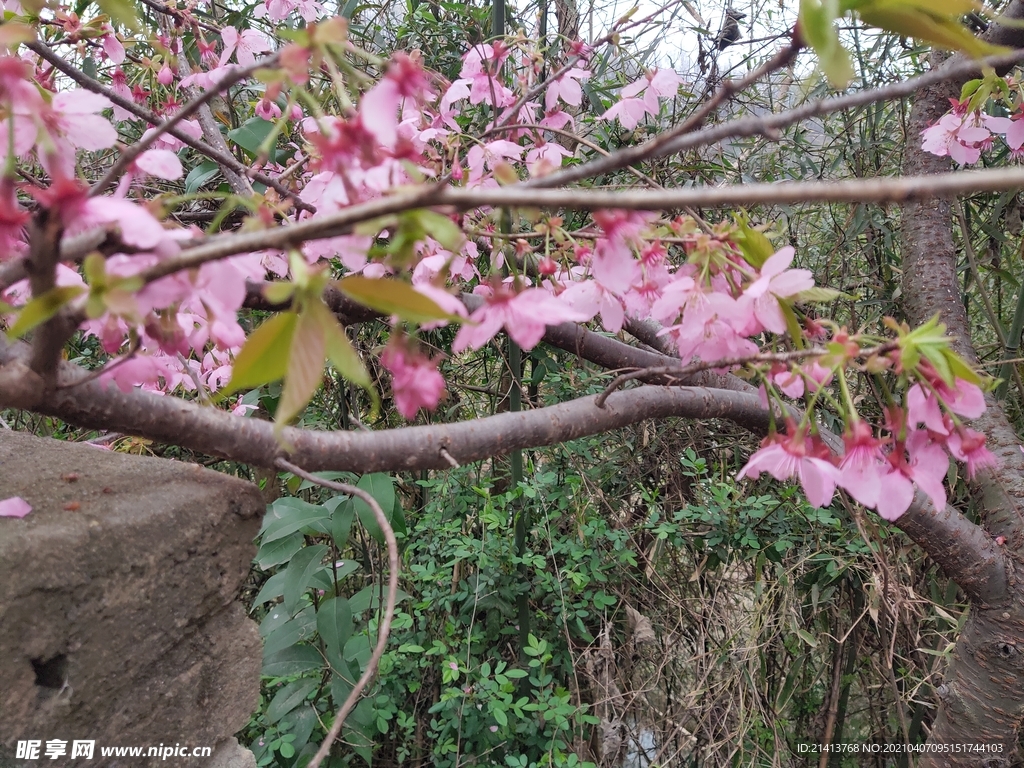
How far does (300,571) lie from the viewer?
3.19 feet

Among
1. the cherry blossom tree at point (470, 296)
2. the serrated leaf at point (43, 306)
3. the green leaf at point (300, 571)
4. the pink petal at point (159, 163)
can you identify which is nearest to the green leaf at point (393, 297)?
the cherry blossom tree at point (470, 296)

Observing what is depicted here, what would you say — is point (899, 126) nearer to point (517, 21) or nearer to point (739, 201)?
point (517, 21)

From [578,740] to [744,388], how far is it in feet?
3.07

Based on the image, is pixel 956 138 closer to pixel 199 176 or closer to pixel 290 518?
pixel 290 518

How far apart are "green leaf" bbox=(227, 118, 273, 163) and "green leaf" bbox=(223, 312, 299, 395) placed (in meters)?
0.81

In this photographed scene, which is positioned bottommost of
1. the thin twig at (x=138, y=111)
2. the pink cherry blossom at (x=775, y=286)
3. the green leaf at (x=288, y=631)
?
the green leaf at (x=288, y=631)

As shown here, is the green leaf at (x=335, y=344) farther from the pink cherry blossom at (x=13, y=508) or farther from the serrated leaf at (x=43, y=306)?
the pink cherry blossom at (x=13, y=508)

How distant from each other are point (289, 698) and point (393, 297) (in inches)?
44.6

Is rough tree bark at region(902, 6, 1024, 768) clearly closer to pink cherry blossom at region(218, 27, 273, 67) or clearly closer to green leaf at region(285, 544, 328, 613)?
green leaf at region(285, 544, 328, 613)

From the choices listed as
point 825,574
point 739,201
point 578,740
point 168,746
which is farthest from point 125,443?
point 825,574

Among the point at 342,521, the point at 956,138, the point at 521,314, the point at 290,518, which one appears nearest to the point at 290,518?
the point at 290,518

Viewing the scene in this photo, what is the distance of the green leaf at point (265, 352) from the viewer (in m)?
0.27

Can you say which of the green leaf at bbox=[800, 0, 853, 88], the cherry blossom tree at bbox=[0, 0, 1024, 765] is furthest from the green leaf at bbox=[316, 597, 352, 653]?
the green leaf at bbox=[800, 0, 853, 88]

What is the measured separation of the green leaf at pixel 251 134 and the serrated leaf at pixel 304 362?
2.69 ft
